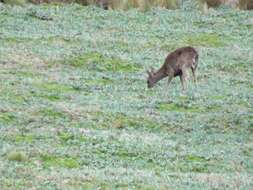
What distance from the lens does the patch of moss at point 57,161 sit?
1639 centimetres

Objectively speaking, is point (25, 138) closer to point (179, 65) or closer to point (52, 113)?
point (52, 113)

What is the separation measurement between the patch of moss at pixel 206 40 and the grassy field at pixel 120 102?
51mm

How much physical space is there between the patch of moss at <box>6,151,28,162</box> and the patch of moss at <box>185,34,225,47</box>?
19364mm

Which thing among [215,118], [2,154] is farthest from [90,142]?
[215,118]

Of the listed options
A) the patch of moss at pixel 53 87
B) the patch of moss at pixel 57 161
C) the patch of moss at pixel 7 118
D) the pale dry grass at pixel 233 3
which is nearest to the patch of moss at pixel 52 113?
the patch of moss at pixel 7 118

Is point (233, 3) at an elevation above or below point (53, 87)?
below

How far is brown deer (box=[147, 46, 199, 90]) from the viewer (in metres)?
28.3

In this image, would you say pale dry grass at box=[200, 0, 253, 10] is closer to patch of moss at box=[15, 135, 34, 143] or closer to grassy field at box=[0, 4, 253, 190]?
grassy field at box=[0, 4, 253, 190]

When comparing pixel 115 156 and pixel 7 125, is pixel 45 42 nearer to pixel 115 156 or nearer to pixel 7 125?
pixel 7 125

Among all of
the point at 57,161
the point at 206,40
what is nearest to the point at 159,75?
the point at 206,40

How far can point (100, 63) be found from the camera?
30234 millimetres

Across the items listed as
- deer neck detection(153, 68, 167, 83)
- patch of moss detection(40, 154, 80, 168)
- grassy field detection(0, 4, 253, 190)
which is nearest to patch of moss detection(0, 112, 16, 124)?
grassy field detection(0, 4, 253, 190)

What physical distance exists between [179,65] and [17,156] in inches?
511

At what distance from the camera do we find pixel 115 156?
698 inches
